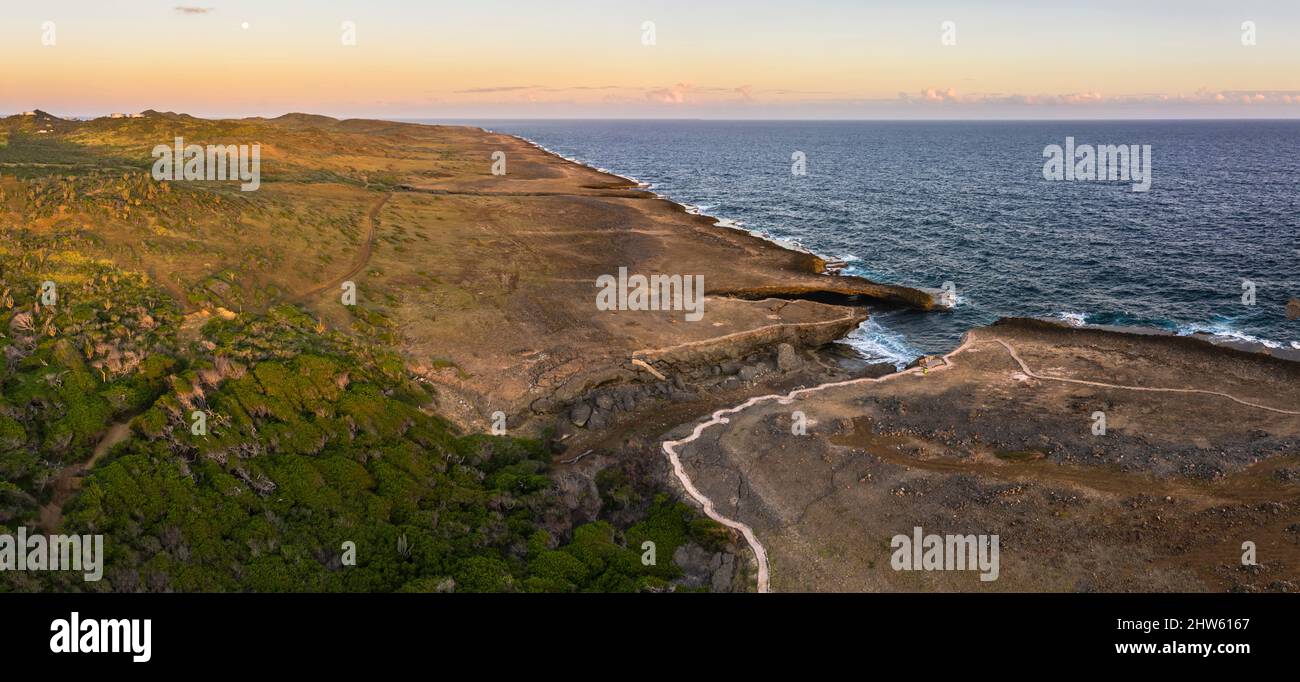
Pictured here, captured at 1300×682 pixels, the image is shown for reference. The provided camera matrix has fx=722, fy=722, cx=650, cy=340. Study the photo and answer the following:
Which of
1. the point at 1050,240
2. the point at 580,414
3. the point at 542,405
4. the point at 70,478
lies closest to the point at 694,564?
the point at 580,414

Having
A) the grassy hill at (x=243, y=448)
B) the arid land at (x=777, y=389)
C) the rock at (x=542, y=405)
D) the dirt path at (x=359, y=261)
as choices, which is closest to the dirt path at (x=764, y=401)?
the arid land at (x=777, y=389)

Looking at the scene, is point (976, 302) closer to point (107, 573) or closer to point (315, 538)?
point (315, 538)

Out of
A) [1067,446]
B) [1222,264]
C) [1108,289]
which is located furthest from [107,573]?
[1222,264]

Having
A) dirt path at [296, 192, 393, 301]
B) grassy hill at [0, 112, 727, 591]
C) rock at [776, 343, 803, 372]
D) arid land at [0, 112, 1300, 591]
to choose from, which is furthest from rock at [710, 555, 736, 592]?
dirt path at [296, 192, 393, 301]

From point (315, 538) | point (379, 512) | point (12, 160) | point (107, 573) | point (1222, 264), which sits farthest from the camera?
point (12, 160)

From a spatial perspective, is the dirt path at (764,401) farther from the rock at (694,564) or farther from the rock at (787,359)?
the rock at (787,359)

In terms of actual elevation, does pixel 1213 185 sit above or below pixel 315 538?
above

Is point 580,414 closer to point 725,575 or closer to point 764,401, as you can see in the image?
point 764,401

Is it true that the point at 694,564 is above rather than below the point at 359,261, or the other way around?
below
